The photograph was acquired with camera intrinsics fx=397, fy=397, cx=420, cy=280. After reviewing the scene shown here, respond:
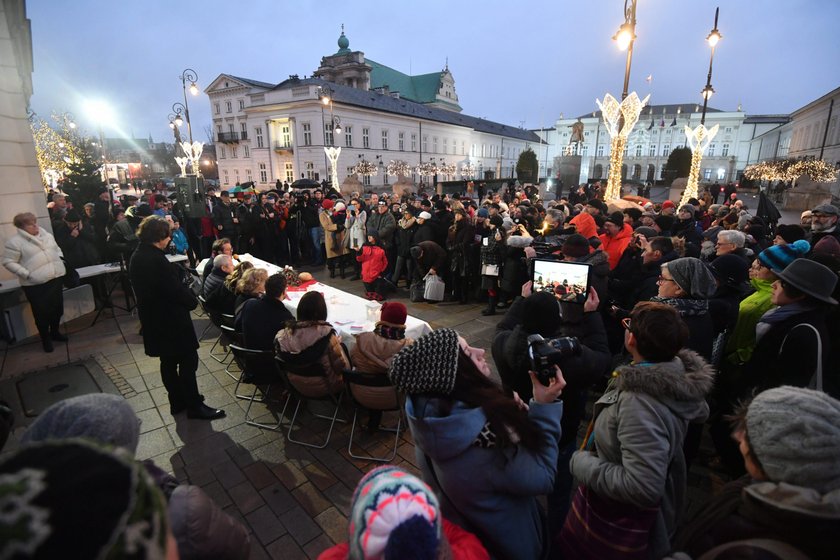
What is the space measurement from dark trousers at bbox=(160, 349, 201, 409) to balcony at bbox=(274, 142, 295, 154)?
134 ft

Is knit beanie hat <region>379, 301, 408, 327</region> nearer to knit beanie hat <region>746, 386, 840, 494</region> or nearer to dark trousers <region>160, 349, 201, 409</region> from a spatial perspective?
dark trousers <region>160, 349, 201, 409</region>

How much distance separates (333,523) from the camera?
302 centimetres

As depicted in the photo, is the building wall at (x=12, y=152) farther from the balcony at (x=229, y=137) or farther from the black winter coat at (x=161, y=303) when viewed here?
the balcony at (x=229, y=137)

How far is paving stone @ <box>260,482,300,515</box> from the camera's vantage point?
124 inches

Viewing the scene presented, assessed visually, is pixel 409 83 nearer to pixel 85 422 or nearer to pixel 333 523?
pixel 333 523

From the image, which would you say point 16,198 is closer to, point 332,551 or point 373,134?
point 332,551

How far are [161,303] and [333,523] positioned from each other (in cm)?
262

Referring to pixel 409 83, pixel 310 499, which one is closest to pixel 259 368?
pixel 310 499

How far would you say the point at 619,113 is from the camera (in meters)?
12.3

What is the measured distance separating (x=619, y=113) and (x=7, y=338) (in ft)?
50.2

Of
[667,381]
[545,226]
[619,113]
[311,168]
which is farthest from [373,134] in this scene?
[667,381]

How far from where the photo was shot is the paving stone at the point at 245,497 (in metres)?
3.16

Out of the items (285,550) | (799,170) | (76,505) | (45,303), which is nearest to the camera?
(76,505)

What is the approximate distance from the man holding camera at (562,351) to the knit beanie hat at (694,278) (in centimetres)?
62
